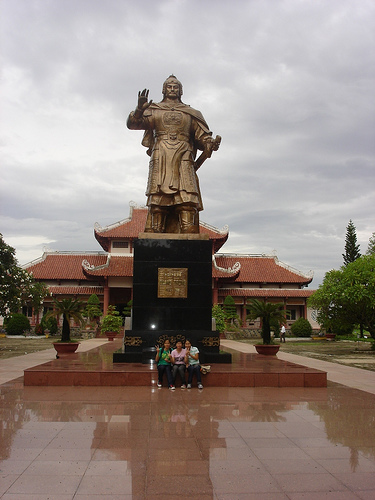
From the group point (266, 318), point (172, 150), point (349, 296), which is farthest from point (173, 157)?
point (349, 296)

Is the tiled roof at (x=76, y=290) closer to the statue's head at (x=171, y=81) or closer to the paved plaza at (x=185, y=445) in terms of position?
the statue's head at (x=171, y=81)

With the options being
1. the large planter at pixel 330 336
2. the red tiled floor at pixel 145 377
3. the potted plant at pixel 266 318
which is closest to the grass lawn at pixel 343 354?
the potted plant at pixel 266 318

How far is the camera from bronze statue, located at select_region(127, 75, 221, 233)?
934 centimetres

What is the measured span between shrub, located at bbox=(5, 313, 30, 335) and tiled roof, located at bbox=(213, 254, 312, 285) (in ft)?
54.7

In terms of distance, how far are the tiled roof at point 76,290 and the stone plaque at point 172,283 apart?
89.7 ft

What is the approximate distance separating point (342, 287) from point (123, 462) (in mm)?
14787

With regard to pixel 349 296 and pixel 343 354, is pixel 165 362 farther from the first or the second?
pixel 343 354

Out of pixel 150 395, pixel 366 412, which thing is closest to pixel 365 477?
pixel 366 412

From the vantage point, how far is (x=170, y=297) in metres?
8.62

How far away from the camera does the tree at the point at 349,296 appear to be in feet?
54.4

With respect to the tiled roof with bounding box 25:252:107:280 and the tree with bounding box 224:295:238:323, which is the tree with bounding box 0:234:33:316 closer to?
the tree with bounding box 224:295:238:323

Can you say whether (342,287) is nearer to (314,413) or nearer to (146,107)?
(146,107)

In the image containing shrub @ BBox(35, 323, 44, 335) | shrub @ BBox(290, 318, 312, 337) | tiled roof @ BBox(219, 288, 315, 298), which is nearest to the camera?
shrub @ BBox(35, 323, 44, 335)

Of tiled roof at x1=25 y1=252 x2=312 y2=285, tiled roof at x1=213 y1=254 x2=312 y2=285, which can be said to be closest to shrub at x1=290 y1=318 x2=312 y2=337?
tiled roof at x1=25 y1=252 x2=312 y2=285
